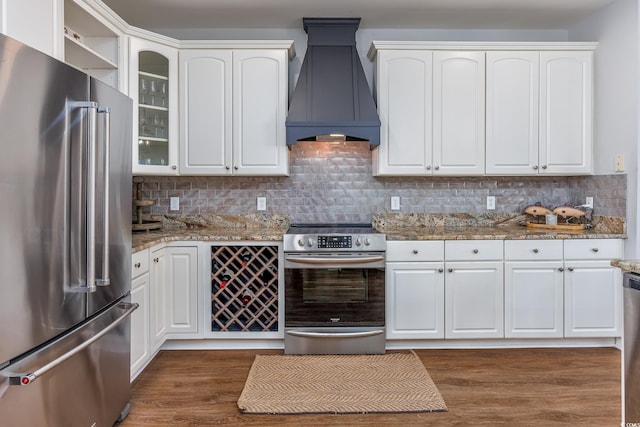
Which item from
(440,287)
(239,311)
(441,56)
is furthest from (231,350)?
(441,56)

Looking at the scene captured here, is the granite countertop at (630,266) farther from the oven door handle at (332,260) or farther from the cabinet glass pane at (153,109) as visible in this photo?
the cabinet glass pane at (153,109)

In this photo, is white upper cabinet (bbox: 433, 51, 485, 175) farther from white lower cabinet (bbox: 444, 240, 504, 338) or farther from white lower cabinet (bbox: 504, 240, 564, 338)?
white lower cabinet (bbox: 504, 240, 564, 338)

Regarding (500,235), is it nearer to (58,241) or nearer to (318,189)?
(318,189)

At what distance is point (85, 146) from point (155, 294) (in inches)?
57.8

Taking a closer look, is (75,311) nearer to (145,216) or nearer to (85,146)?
(85,146)

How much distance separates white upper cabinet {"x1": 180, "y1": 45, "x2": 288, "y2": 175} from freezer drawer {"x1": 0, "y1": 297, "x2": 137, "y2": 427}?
62.4 inches

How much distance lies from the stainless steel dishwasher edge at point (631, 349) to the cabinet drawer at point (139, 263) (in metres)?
2.40

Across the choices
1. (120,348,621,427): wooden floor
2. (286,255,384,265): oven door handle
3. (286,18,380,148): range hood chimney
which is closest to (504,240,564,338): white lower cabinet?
(120,348,621,427): wooden floor

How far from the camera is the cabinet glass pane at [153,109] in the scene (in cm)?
312

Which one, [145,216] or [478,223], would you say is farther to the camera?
[478,223]

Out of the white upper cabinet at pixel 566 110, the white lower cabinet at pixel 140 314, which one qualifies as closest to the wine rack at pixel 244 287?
the white lower cabinet at pixel 140 314

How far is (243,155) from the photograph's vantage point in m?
3.32

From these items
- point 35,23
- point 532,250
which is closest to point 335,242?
point 532,250

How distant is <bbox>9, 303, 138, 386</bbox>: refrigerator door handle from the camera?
51.4 inches
